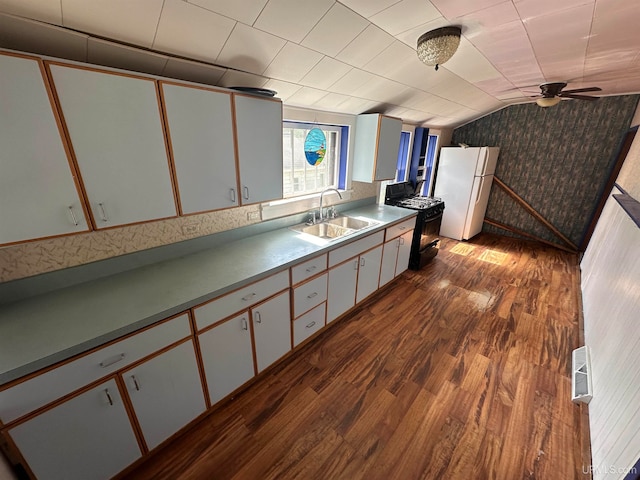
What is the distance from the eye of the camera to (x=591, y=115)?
3.88 meters

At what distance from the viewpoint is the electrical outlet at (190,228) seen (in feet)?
5.70

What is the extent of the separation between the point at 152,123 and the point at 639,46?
10.7 ft

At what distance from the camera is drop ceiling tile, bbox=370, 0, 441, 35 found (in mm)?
1344

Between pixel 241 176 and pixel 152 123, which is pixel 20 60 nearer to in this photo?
pixel 152 123

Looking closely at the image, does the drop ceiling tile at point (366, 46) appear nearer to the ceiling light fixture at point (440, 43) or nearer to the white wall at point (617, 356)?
the ceiling light fixture at point (440, 43)

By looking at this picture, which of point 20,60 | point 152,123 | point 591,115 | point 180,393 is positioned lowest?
point 180,393

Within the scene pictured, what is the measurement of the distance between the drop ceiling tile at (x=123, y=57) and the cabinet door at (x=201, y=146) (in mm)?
185

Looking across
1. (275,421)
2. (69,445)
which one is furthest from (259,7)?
(275,421)

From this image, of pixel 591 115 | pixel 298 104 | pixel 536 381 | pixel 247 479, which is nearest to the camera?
pixel 247 479

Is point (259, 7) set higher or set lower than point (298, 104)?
higher

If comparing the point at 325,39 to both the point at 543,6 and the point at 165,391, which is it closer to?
the point at 543,6

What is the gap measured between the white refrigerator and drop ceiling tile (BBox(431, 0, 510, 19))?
11.0 feet

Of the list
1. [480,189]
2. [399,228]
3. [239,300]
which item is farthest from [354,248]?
[480,189]

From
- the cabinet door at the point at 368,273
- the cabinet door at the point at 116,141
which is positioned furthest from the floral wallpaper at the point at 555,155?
the cabinet door at the point at 116,141
